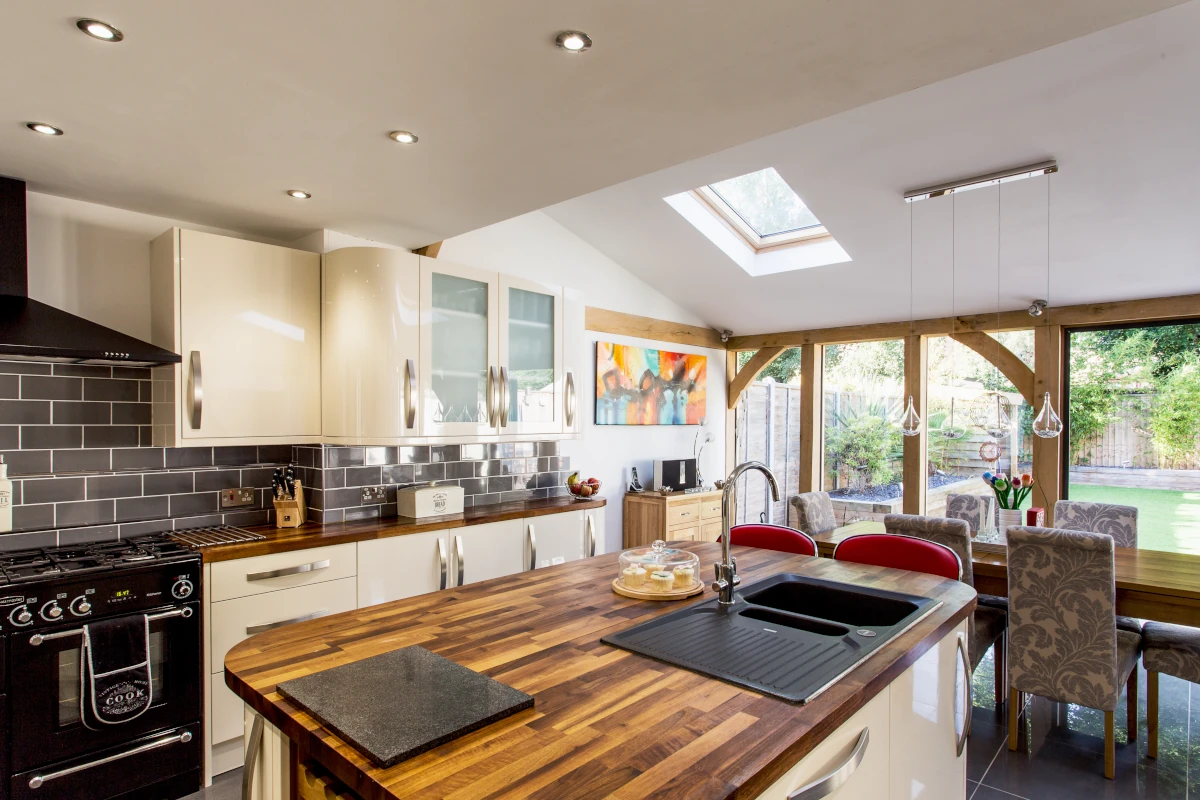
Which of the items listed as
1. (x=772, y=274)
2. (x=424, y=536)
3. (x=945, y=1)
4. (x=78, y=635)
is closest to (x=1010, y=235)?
(x=772, y=274)

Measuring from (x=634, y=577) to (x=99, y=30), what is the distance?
1923mm

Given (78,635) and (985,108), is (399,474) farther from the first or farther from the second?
(985,108)

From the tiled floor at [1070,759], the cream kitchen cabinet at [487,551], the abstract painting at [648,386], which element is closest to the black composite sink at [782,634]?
the tiled floor at [1070,759]

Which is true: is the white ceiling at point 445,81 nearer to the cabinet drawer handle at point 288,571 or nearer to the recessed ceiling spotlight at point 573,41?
the recessed ceiling spotlight at point 573,41

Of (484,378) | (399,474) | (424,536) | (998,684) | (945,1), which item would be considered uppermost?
(945,1)

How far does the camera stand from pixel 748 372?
631 centimetres

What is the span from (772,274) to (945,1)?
3.61m

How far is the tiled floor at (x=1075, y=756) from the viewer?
7.86 feet

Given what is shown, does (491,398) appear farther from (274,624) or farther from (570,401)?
(274,624)

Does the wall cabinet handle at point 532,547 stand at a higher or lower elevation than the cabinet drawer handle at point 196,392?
lower

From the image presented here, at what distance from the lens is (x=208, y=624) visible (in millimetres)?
2445

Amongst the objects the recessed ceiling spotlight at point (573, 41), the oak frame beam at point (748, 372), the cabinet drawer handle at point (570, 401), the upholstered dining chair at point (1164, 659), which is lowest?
the upholstered dining chair at point (1164, 659)

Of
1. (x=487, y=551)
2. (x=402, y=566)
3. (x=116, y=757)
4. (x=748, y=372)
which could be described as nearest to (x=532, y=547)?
(x=487, y=551)

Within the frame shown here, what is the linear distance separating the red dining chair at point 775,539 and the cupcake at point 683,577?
0.74 metres
